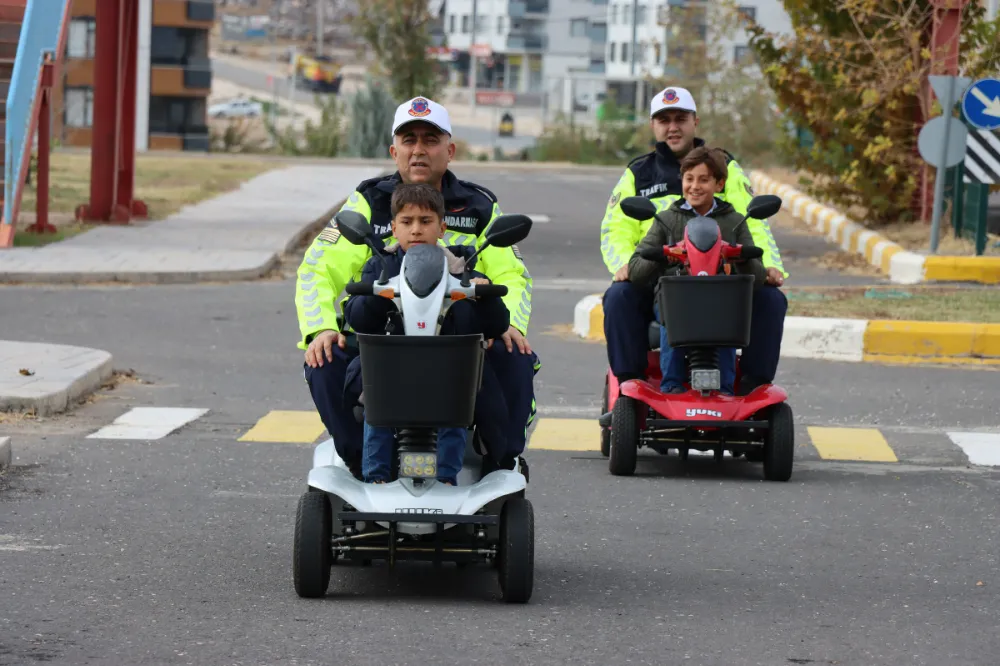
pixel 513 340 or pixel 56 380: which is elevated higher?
pixel 513 340

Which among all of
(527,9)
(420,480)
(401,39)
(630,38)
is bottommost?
(420,480)

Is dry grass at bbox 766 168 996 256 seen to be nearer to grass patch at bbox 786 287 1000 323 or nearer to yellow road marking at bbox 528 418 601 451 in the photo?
grass patch at bbox 786 287 1000 323

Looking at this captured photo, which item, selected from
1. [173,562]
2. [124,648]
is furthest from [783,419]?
[124,648]

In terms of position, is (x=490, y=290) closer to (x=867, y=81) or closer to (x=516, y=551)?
(x=516, y=551)

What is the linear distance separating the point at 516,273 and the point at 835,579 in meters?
1.55

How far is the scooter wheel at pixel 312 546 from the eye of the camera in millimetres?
5648

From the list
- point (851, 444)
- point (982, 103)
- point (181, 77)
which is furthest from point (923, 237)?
point (181, 77)

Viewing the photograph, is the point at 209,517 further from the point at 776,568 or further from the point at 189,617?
the point at 776,568

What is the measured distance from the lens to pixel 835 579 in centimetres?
632

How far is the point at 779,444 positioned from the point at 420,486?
293 cm

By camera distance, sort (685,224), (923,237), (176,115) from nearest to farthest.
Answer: (685,224), (923,237), (176,115)

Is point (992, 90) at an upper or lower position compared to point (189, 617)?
upper

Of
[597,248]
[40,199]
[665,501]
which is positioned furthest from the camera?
[597,248]

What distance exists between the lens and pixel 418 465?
5.66 meters
